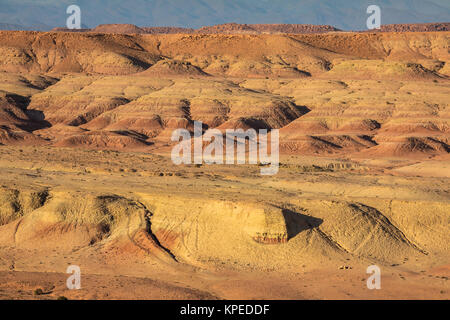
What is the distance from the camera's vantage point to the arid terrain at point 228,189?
3143 centimetres

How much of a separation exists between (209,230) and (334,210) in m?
6.35

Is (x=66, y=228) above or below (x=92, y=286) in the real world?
above

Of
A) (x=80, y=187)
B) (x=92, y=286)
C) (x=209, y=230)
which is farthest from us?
(x=80, y=187)

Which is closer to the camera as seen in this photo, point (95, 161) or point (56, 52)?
point (95, 161)

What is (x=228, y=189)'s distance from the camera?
41188mm

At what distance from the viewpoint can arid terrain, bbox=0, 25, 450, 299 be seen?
31.4m

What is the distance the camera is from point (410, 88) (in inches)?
3516

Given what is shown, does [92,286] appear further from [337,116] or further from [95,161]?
[337,116]
